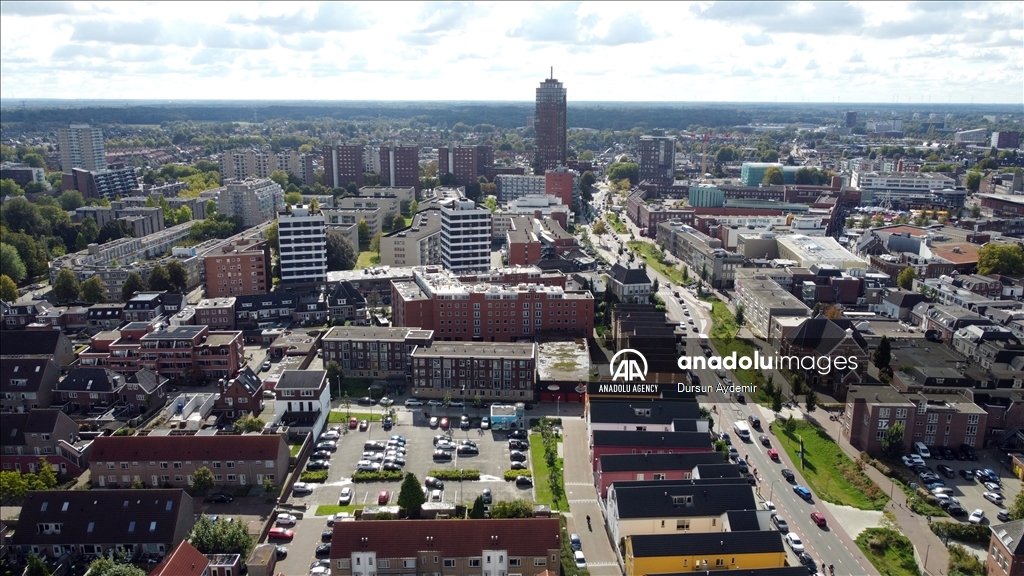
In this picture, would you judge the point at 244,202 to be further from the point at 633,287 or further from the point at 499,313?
the point at 633,287

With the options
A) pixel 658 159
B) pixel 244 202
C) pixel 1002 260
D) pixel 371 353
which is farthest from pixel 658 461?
pixel 658 159

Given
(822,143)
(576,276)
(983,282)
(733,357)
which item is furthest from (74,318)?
(822,143)

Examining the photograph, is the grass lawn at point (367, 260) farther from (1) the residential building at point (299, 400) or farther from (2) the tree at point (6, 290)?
(1) the residential building at point (299, 400)

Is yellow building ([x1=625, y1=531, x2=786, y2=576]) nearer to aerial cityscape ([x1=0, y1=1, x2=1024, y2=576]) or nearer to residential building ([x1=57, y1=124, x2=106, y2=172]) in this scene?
aerial cityscape ([x1=0, y1=1, x2=1024, y2=576])

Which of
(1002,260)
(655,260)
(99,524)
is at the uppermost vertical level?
(1002,260)

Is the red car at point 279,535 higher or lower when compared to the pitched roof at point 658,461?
lower

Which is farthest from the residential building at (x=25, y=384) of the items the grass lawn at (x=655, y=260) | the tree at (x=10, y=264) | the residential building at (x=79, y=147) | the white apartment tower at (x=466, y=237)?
the residential building at (x=79, y=147)
